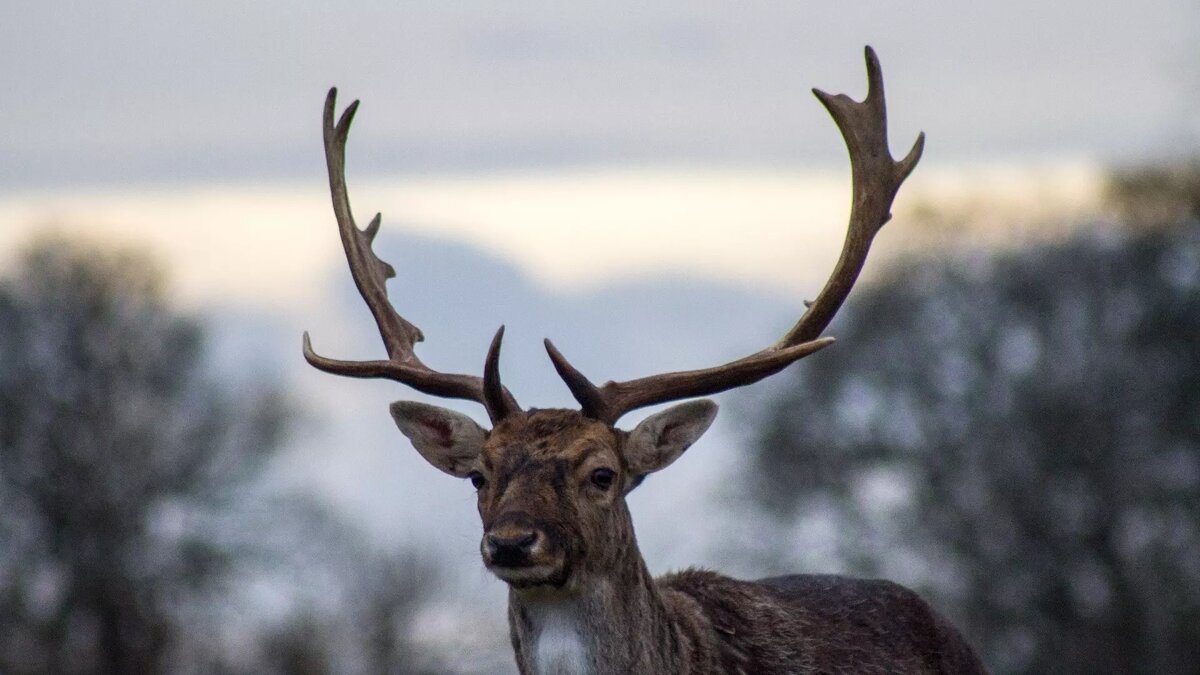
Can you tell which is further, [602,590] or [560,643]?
[602,590]

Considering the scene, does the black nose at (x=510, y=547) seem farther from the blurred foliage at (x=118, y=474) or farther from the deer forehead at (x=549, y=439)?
the blurred foliage at (x=118, y=474)

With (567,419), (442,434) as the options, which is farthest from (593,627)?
(442,434)

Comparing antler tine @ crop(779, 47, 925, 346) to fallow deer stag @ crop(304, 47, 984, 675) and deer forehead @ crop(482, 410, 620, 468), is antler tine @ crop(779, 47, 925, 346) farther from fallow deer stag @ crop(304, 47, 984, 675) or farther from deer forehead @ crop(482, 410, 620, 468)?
deer forehead @ crop(482, 410, 620, 468)

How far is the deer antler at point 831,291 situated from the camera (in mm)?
12172

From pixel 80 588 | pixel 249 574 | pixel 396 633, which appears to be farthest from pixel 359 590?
pixel 80 588

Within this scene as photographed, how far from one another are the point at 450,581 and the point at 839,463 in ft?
57.2

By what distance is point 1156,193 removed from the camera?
50250 millimetres

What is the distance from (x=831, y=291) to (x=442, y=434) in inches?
82.4

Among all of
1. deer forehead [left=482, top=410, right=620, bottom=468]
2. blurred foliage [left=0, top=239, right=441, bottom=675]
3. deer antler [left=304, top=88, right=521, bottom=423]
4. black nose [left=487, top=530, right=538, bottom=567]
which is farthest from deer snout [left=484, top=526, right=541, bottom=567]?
blurred foliage [left=0, top=239, right=441, bottom=675]

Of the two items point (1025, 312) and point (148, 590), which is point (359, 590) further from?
point (1025, 312)

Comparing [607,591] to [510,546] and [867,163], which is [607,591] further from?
[867,163]

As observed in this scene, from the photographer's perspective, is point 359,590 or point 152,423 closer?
point 359,590

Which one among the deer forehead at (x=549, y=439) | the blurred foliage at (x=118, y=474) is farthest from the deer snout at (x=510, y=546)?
the blurred foliage at (x=118, y=474)

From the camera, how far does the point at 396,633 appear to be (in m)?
36.0
